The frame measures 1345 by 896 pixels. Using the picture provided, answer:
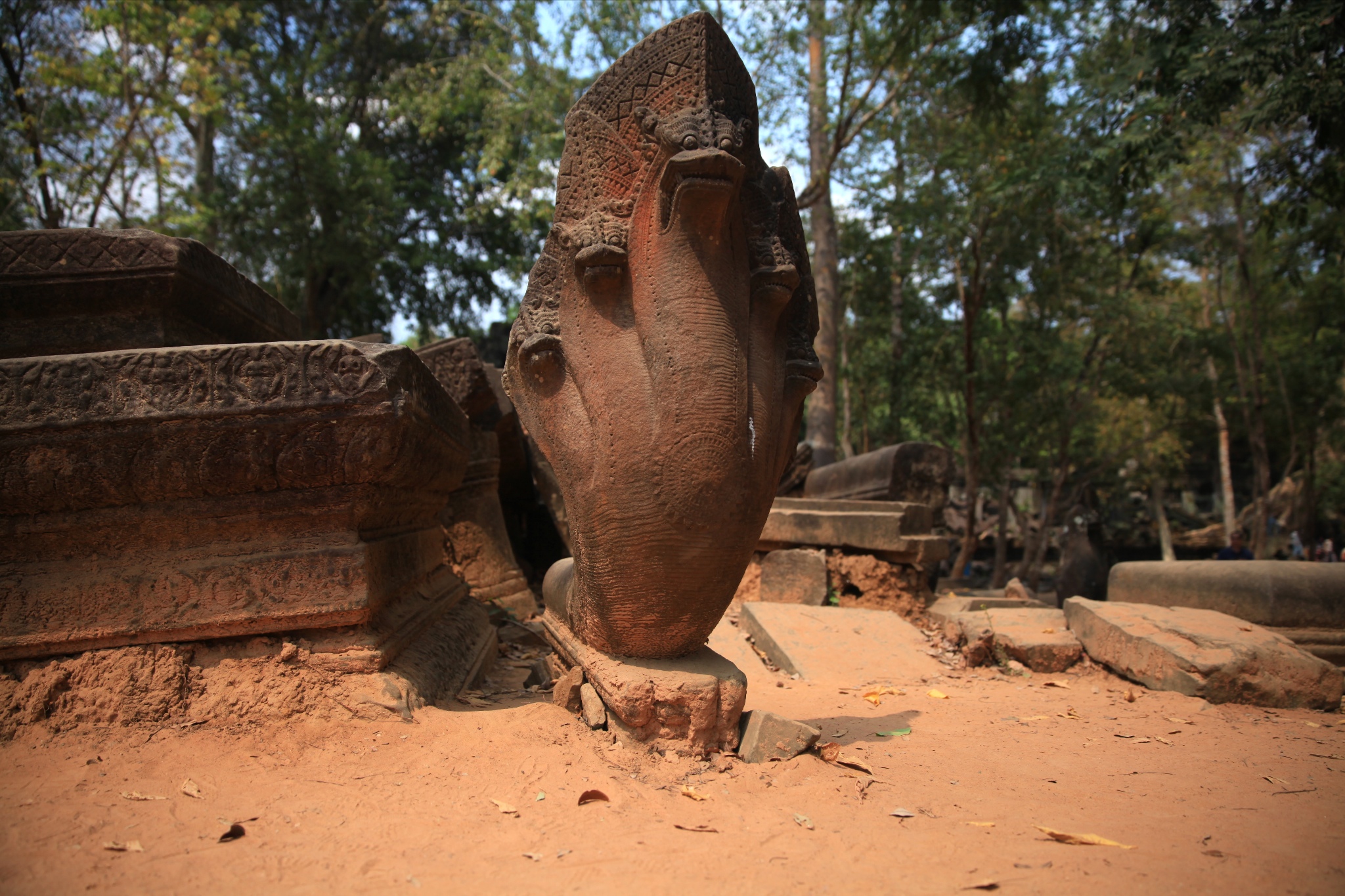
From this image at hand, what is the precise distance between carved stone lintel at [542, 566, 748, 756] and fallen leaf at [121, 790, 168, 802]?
1048mm

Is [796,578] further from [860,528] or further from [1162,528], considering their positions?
[1162,528]

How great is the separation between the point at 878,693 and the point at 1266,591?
92.9 inches

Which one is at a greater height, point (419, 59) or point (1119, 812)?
point (419, 59)

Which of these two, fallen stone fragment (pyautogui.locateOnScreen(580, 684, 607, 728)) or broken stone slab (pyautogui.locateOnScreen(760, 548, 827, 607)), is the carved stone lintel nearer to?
fallen stone fragment (pyautogui.locateOnScreen(580, 684, 607, 728))

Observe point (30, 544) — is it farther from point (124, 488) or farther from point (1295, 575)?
point (1295, 575)

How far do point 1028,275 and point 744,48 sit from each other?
502 cm

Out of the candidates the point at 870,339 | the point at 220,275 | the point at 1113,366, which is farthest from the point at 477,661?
the point at 870,339

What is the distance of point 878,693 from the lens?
3.32 m

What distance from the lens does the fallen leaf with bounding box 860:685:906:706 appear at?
10.5ft

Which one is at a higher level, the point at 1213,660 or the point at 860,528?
the point at 860,528

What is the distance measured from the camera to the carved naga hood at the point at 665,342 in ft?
6.40

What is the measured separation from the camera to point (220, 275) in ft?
8.57

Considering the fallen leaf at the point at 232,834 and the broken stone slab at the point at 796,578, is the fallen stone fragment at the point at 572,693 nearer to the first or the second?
the fallen leaf at the point at 232,834

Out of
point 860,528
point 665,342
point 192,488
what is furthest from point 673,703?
point 860,528
